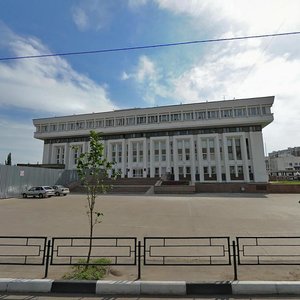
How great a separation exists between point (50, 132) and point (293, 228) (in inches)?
2267

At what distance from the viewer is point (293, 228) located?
9.16 m

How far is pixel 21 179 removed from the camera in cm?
2658

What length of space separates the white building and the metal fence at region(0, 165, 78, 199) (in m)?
10.2

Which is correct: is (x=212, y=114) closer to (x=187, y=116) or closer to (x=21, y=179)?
(x=187, y=116)

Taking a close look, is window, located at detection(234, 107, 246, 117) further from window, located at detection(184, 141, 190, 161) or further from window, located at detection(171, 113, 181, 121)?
window, located at detection(171, 113, 181, 121)

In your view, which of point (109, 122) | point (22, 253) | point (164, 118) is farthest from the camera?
point (109, 122)

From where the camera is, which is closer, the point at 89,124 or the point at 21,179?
the point at 21,179

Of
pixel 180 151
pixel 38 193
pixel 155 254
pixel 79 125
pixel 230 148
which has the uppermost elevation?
pixel 79 125

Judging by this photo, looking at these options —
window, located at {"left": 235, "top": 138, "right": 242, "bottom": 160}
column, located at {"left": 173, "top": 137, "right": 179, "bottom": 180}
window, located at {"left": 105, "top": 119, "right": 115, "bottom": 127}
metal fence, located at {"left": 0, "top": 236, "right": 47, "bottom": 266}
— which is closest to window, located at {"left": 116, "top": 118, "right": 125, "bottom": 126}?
window, located at {"left": 105, "top": 119, "right": 115, "bottom": 127}

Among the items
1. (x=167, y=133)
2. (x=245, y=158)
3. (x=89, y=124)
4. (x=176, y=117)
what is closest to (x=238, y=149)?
(x=245, y=158)

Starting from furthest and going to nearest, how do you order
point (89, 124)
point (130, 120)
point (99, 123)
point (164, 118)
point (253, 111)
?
point (89, 124), point (99, 123), point (130, 120), point (164, 118), point (253, 111)

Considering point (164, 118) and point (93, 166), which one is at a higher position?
point (164, 118)

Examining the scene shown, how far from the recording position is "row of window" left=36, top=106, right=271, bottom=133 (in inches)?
1795

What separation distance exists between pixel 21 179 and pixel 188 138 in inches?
1309
